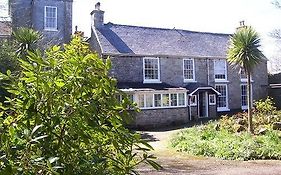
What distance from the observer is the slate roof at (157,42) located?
28875mm

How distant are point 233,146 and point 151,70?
16.1m

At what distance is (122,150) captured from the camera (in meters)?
2.05

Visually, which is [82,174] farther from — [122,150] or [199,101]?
[199,101]

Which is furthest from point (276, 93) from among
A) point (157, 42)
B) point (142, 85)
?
point (142, 85)

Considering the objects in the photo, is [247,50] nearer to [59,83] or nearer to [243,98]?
[243,98]

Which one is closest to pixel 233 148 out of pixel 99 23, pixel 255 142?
pixel 255 142

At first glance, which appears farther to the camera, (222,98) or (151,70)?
(222,98)

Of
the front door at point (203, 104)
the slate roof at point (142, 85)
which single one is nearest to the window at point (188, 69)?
the front door at point (203, 104)

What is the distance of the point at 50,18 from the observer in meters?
29.3

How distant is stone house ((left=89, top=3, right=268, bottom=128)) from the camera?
27.4 m

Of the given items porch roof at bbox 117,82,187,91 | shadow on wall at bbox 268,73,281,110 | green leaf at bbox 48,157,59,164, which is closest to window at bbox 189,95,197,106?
porch roof at bbox 117,82,187,91

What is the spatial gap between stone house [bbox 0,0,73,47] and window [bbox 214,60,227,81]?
13.8 meters

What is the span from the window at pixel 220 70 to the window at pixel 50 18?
15.0 m

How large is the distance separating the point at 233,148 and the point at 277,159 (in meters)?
1.73
